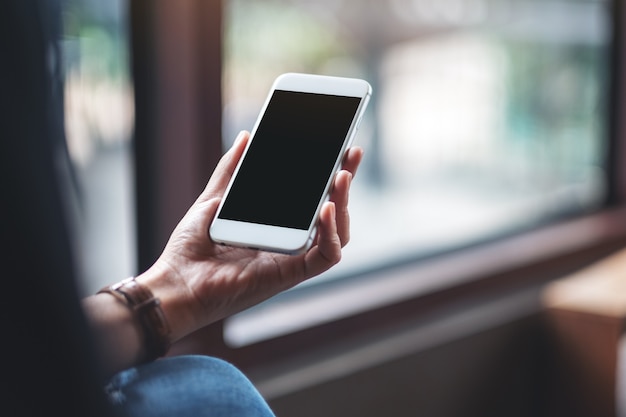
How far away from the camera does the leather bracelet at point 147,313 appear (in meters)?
0.62

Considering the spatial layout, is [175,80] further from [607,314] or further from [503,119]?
[503,119]

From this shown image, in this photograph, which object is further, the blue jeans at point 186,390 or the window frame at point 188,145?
the window frame at point 188,145

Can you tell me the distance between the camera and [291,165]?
0.68 m

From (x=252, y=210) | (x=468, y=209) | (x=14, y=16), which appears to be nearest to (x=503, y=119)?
(x=468, y=209)

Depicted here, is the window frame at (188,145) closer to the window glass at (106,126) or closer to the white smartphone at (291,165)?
the window glass at (106,126)

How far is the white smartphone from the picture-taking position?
0.66 m

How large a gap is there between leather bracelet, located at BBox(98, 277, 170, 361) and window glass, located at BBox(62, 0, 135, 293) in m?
0.55

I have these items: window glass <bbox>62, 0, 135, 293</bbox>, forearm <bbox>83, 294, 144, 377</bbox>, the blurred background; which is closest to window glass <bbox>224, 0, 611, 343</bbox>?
the blurred background

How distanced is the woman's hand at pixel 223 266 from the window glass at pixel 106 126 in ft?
1.66

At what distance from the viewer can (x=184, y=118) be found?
54.4 inches

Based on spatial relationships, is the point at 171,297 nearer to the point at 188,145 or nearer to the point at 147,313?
the point at 147,313

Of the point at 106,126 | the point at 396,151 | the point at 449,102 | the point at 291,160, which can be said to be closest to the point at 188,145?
the point at 106,126

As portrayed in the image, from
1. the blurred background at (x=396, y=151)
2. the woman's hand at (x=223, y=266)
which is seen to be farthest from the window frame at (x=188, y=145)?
the woman's hand at (x=223, y=266)

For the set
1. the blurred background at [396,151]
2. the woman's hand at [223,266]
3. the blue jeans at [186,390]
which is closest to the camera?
the blue jeans at [186,390]
